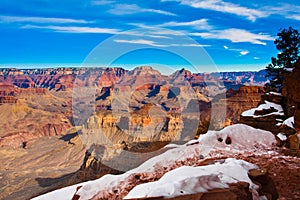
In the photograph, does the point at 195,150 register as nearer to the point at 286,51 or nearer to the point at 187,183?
the point at 187,183

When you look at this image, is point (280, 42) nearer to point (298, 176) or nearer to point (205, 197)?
point (298, 176)

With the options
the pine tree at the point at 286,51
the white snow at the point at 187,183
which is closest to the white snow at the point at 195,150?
the white snow at the point at 187,183

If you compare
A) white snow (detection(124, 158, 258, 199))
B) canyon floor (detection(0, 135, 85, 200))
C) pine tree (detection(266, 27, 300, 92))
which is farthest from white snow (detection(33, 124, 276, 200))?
canyon floor (detection(0, 135, 85, 200))

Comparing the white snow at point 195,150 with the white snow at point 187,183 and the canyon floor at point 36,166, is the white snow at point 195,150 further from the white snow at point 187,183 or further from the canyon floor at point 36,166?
the canyon floor at point 36,166

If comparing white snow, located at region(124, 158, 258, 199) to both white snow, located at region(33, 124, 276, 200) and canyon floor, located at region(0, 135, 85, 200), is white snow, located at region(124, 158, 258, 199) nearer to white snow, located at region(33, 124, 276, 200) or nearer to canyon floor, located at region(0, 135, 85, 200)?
white snow, located at region(33, 124, 276, 200)

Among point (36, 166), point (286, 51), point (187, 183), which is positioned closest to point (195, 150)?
point (187, 183)

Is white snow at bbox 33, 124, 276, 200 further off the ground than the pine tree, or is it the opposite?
the pine tree

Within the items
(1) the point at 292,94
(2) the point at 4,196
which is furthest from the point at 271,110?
(2) the point at 4,196
